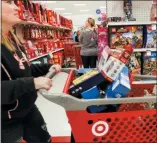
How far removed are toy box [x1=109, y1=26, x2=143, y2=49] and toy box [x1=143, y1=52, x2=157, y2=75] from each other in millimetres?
351

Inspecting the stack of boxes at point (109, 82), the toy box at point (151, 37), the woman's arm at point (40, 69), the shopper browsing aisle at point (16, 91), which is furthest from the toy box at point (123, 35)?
the stack of boxes at point (109, 82)

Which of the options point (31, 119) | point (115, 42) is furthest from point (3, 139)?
point (115, 42)

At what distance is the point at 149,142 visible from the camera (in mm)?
1309

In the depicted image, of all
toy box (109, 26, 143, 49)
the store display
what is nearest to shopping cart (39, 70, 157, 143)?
toy box (109, 26, 143, 49)

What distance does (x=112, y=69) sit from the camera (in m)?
1.27

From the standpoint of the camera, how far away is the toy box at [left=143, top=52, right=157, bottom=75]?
3.85 m

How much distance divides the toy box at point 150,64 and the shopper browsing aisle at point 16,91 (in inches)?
98.0

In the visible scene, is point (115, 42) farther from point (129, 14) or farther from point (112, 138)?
point (112, 138)

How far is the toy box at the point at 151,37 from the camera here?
3.66m

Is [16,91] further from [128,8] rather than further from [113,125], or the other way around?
[128,8]

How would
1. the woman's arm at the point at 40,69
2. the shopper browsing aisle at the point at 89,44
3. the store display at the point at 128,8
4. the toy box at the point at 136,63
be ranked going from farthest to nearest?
the shopper browsing aisle at the point at 89,44 < the store display at the point at 128,8 < the toy box at the point at 136,63 < the woman's arm at the point at 40,69

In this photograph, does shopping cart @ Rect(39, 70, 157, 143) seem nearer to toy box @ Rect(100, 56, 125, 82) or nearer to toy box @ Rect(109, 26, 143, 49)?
toy box @ Rect(100, 56, 125, 82)

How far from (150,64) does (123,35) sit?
63cm

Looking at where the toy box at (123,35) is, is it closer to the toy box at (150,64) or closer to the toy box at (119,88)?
the toy box at (150,64)
